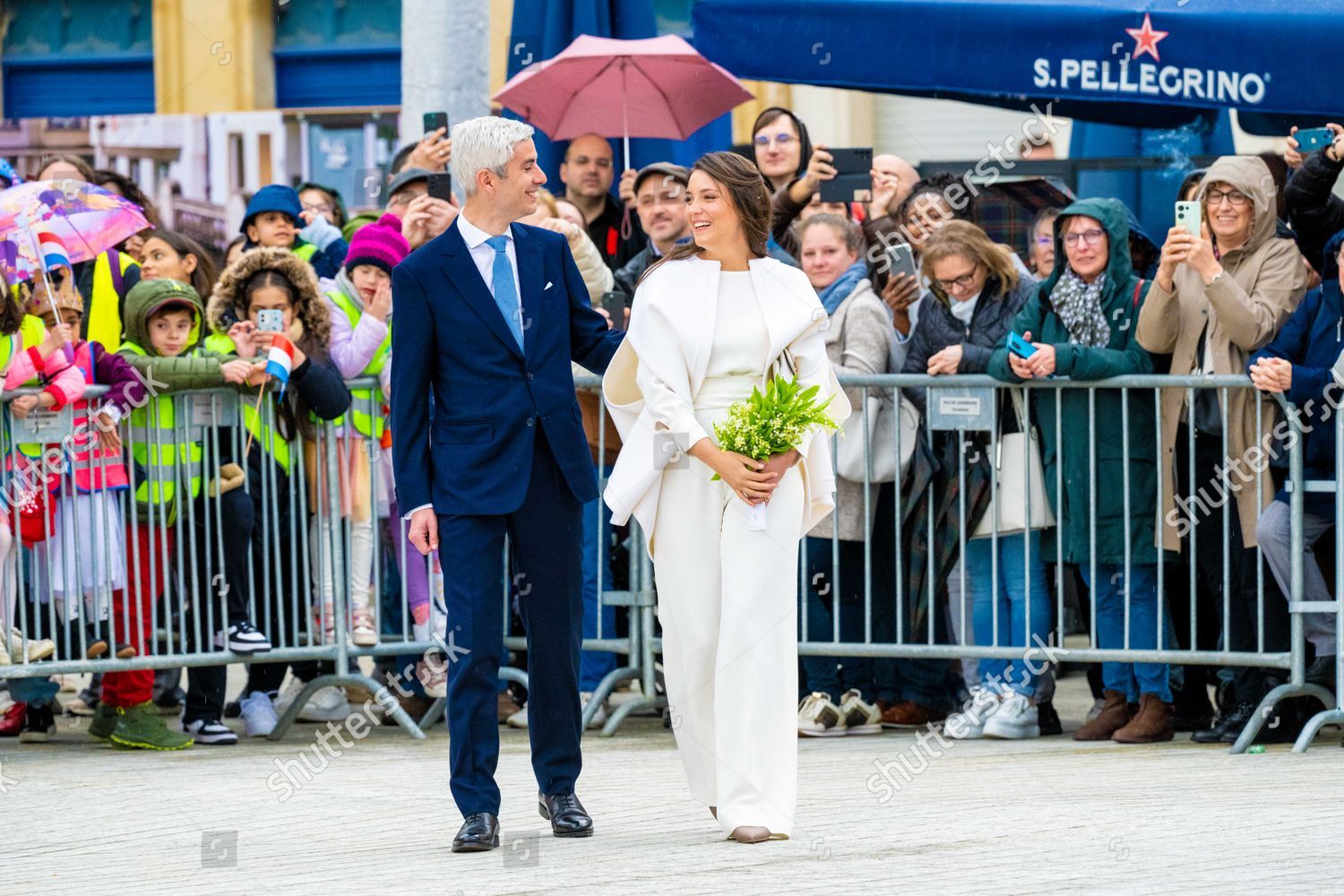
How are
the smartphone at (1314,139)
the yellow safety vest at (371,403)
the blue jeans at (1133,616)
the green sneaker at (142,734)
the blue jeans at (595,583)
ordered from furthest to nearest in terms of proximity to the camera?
the blue jeans at (595,583) → the yellow safety vest at (371,403) → the green sneaker at (142,734) → the blue jeans at (1133,616) → the smartphone at (1314,139)

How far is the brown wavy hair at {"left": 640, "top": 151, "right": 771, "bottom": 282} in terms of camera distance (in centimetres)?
650

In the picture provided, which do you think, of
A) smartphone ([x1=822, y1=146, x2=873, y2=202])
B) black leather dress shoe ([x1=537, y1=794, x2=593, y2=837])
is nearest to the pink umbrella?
smartphone ([x1=822, y1=146, x2=873, y2=202])

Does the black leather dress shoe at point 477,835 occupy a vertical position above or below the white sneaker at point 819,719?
above

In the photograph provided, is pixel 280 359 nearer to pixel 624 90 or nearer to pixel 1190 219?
pixel 624 90

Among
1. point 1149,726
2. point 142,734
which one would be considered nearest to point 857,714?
point 1149,726

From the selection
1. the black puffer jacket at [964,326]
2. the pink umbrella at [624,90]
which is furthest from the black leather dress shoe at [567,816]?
the pink umbrella at [624,90]

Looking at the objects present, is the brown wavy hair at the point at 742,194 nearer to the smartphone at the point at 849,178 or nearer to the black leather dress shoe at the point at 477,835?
the black leather dress shoe at the point at 477,835

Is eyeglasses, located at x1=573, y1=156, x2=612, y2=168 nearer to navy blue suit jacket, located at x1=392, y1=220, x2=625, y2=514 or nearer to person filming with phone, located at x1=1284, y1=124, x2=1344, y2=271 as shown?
person filming with phone, located at x1=1284, y1=124, x2=1344, y2=271

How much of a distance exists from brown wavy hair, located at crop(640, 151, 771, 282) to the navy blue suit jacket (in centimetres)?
50

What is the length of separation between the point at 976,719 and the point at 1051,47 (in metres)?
2.83

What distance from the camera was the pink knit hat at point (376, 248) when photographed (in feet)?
30.6

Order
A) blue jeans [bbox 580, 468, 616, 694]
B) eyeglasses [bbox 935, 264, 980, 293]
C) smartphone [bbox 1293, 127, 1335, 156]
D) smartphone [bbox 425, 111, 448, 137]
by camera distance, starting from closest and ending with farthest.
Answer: smartphone [bbox 1293, 127, 1335, 156]
eyeglasses [bbox 935, 264, 980, 293]
blue jeans [bbox 580, 468, 616, 694]
smartphone [bbox 425, 111, 448, 137]

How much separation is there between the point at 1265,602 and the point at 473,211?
3700 mm

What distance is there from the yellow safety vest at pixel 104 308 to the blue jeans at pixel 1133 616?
431cm
